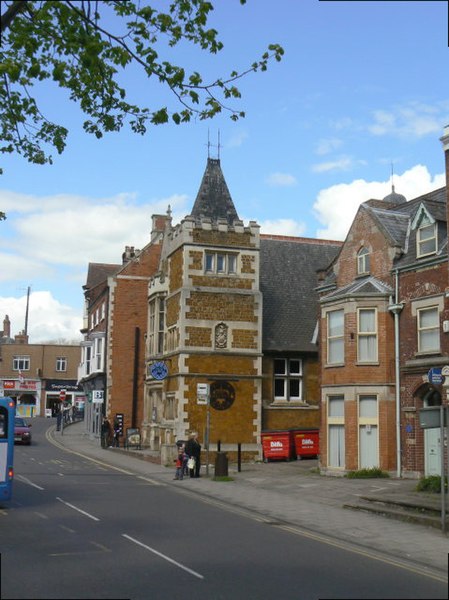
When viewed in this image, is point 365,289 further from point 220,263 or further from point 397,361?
point 220,263

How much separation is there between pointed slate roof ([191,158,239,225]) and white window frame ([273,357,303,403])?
23.6 feet

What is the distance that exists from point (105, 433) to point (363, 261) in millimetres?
18498

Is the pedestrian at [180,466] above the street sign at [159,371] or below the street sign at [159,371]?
below

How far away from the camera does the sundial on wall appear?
106ft

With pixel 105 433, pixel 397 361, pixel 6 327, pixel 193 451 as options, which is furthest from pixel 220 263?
pixel 6 327

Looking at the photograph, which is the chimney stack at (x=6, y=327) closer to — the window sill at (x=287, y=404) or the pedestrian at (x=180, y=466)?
the window sill at (x=287, y=404)

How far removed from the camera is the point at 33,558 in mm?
11078

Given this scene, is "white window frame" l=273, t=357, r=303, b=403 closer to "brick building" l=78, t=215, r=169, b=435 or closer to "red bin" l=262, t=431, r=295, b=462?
"red bin" l=262, t=431, r=295, b=462

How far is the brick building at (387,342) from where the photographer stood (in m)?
24.1

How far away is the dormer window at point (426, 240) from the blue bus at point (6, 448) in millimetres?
14254

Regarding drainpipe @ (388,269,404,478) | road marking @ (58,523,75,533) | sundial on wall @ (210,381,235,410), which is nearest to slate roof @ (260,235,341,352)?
sundial on wall @ (210,381,235,410)

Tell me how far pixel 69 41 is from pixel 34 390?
3063 inches

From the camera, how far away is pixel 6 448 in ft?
56.0

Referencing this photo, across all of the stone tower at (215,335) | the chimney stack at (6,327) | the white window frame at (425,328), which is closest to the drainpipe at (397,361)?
the white window frame at (425,328)
